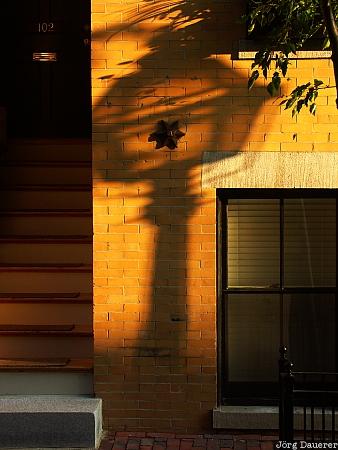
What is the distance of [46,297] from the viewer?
8.22 meters

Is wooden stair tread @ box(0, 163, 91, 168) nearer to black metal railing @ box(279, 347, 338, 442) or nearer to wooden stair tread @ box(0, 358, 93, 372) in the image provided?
wooden stair tread @ box(0, 358, 93, 372)

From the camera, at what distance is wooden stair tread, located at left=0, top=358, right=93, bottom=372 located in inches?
297

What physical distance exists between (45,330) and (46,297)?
420 millimetres

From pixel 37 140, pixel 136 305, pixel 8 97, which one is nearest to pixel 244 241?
pixel 136 305

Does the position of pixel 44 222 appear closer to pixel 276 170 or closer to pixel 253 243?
pixel 253 243

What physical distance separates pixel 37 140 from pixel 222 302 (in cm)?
393

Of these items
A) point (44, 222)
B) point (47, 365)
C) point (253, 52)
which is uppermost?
point (253, 52)

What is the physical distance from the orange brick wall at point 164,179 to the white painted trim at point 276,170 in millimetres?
84

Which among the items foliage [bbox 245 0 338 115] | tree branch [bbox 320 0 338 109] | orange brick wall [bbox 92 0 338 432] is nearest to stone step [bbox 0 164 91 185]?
orange brick wall [bbox 92 0 338 432]

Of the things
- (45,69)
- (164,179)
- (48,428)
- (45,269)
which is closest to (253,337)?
(164,179)

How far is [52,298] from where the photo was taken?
816 centimetres

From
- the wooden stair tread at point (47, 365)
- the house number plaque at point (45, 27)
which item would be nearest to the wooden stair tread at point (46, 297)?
the wooden stair tread at point (47, 365)

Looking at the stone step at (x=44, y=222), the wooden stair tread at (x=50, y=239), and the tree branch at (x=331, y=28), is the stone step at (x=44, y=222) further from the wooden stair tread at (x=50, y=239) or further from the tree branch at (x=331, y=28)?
the tree branch at (x=331, y=28)

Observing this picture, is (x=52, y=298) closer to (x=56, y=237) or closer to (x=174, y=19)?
(x=56, y=237)
